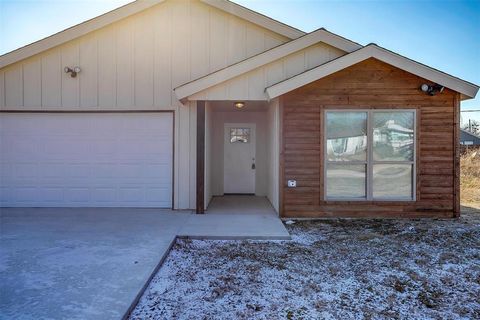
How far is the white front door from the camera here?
29.8ft

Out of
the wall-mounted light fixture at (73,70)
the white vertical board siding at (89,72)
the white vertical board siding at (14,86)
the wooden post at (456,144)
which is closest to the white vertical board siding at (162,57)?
the white vertical board siding at (89,72)

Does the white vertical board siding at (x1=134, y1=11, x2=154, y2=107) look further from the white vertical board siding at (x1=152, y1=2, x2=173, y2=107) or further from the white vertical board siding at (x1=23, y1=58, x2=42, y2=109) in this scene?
the white vertical board siding at (x1=23, y1=58, x2=42, y2=109)

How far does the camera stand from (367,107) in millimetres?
6070

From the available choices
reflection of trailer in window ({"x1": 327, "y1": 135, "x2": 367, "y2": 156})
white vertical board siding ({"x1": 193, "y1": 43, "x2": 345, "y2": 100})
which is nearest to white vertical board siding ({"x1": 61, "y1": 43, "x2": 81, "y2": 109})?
white vertical board siding ({"x1": 193, "y1": 43, "x2": 345, "y2": 100})

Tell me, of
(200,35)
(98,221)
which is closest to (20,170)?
(98,221)

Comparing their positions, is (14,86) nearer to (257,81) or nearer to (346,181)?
(257,81)

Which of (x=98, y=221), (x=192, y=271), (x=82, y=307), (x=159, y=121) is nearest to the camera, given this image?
(x=82, y=307)

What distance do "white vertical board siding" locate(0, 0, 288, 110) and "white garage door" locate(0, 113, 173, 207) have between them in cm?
36

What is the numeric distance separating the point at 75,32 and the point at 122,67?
1.27 m

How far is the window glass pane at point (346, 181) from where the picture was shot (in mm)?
6145

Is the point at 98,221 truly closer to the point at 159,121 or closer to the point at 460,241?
the point at 159,121

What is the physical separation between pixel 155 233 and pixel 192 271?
1580 mm

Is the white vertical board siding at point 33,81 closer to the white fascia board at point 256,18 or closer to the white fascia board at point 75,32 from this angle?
the white fascia board at point 75,32

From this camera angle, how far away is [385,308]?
107 inches
